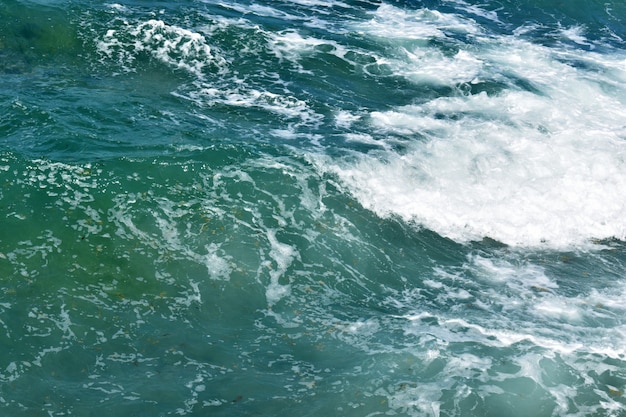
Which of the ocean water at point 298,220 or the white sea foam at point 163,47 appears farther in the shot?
the white sea foam at point 163,47

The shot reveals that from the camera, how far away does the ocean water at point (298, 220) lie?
11281mm

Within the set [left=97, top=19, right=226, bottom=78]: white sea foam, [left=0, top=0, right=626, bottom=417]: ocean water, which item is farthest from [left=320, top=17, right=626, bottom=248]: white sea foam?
[left=97, top=19, right=226, bottom=78]: white sea foam

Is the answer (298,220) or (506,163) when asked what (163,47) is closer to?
(298,220)

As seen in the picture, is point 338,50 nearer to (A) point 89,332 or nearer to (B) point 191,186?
(B) point 191,186

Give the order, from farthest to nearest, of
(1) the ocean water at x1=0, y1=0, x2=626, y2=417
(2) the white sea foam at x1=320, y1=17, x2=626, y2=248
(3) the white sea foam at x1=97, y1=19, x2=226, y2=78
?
(3) the white sea foam at x1=97, y1=19, x2=226, y2=78, (2) the white sea foam at x1=320, y1=17, x2=626, y2=248, (1) the ocean water at x1=0, y1=0, x2=626, y2=417

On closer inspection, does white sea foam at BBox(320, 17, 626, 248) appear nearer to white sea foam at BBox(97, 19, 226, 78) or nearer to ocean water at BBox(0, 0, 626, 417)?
ocean water at BBox(0, 0, 626, 417)

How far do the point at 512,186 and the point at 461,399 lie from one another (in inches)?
291

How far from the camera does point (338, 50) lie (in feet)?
73.6

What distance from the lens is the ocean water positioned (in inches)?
444

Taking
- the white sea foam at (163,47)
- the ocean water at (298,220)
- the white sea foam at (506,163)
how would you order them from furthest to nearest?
the white sea foam at (163,47) < the white sea foam at (506,163) < the ocean water at (298,220)

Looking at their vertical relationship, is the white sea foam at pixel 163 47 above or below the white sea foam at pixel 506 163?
above

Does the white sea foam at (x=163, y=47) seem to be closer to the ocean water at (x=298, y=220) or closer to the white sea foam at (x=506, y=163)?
the ocean water at (x=298, y=220)

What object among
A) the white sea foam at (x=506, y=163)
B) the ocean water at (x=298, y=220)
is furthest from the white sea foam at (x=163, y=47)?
the white sea foam at (x=506, y=163)

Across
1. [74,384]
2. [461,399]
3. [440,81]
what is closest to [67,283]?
[74,384]
